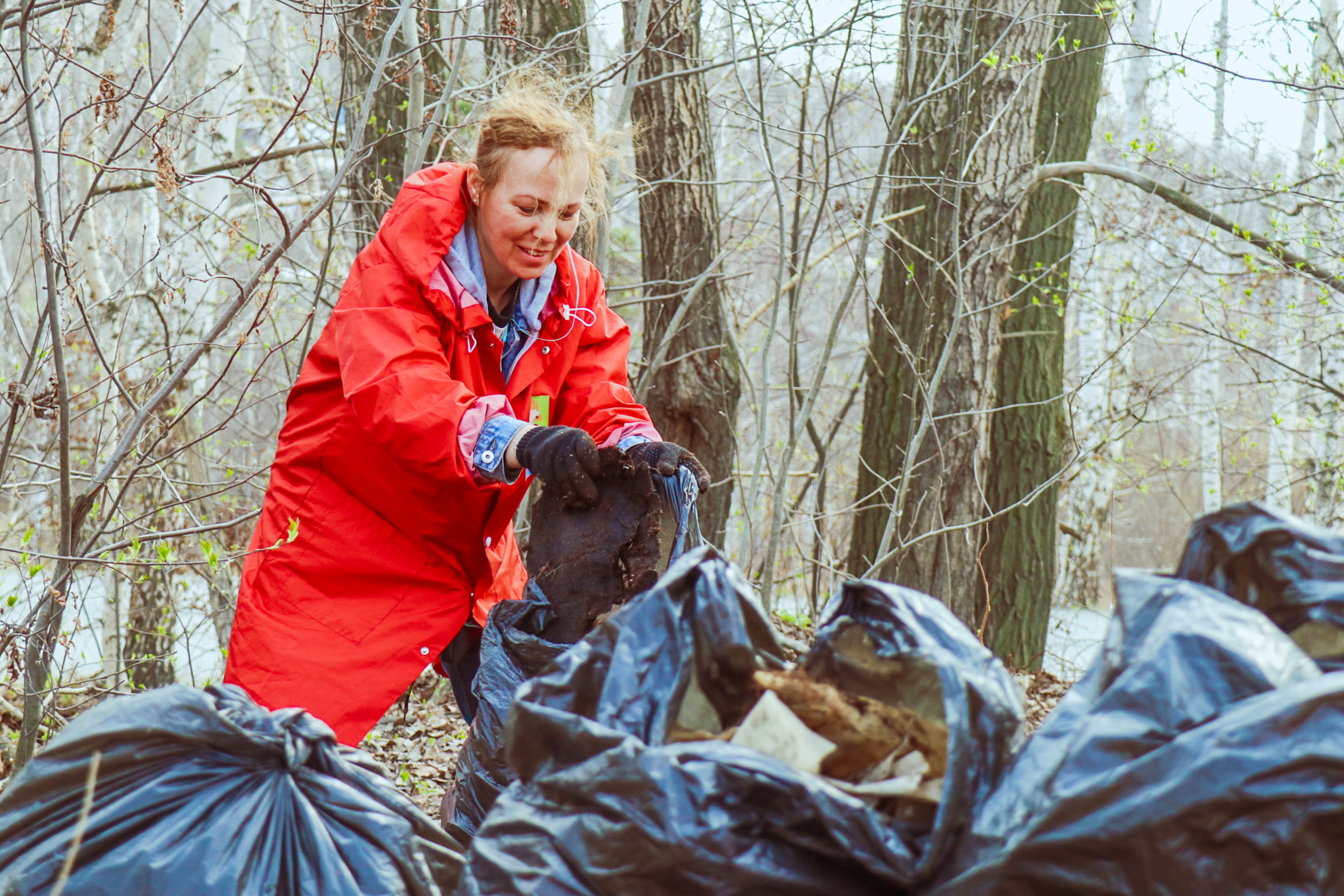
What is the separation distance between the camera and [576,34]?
4.21 meters

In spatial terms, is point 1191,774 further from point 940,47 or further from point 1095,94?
point 1095,94

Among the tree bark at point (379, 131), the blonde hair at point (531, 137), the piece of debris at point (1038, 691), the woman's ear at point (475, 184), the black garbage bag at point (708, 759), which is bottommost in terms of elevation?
the piece of debris at point (1038, 691)

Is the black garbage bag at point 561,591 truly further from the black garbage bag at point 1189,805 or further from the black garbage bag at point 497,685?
the black garbage bag at point 1189,805

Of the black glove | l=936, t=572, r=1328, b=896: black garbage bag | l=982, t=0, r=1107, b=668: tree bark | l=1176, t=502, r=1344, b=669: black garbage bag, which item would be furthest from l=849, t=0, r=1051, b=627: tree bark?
l=936, t=572, r=1328, b=896: black garbage bag

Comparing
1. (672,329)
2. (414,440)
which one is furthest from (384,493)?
(672,329)

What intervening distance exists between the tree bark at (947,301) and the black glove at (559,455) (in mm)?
2416

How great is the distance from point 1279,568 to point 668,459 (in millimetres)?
1169

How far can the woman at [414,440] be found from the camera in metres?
2.04

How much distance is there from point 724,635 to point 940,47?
403cm

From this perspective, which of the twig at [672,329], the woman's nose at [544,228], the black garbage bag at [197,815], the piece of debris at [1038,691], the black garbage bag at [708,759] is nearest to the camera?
the black garbage bag at [708,759]

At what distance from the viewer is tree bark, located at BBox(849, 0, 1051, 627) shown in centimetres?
445

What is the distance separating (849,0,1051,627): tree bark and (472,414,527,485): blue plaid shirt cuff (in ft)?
8.12

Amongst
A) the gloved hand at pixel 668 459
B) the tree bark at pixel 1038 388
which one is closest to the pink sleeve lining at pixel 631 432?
the gloved hand at pixel 668 459

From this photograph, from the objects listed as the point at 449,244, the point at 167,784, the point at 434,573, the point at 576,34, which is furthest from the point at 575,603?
the point at 576,34
